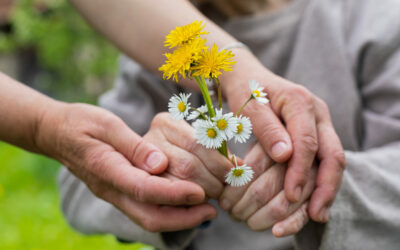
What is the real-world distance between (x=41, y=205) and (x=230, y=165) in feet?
7.44

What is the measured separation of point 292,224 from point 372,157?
0.29 meters

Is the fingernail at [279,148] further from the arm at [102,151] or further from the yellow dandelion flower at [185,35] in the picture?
the yellow dandelion flower at [185,35]

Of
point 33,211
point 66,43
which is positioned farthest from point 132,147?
point 66,43

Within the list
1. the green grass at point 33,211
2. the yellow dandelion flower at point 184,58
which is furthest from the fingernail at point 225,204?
the green grass at point 33,211

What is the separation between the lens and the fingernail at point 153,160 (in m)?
0.81

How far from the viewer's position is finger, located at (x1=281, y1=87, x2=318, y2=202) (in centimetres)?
81

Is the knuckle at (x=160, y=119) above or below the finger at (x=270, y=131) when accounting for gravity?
below

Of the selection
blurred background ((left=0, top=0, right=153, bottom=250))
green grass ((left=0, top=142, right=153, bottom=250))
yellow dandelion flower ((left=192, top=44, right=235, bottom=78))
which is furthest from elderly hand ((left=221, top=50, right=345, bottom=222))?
blurred background ((left=0, top=0, right=153, bottom=250))

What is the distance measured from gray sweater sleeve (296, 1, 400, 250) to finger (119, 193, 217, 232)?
0.21 m

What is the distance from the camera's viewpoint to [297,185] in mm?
809

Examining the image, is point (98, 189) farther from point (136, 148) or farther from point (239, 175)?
point (239, 175)

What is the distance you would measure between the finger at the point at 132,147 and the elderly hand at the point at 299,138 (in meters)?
Answer: 0.19

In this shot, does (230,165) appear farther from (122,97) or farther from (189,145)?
(122,97)

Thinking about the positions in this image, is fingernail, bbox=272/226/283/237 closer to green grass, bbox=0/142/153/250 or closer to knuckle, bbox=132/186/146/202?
knuckle, bbox=132/186/146/202
